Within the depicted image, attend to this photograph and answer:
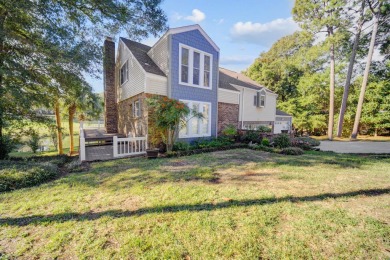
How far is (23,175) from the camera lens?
4.89 m

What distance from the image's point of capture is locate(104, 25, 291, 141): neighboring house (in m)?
9.26

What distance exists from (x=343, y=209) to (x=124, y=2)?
10.8m

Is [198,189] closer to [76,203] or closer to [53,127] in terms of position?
[76,203]

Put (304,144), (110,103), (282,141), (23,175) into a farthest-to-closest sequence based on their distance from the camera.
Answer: (110,103)
(304,144)
(282,141)
(23,175)

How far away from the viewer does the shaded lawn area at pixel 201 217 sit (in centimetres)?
227

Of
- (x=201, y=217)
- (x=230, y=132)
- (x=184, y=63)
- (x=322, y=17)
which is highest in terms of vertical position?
(x=322, y=17)

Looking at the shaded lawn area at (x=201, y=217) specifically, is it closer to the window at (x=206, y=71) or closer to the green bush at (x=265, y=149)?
the green bush at (x=265, y=149)

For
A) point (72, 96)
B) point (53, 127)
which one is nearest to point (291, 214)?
point (53, 127)

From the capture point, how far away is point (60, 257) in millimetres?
2182

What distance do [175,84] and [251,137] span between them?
6025mm

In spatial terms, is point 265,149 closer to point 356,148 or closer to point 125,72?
point 356,148

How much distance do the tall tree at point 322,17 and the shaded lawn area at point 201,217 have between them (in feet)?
54.9

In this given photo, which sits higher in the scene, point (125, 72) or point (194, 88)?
point (125, 72)

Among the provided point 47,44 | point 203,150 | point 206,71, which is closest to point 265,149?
point 203,150
